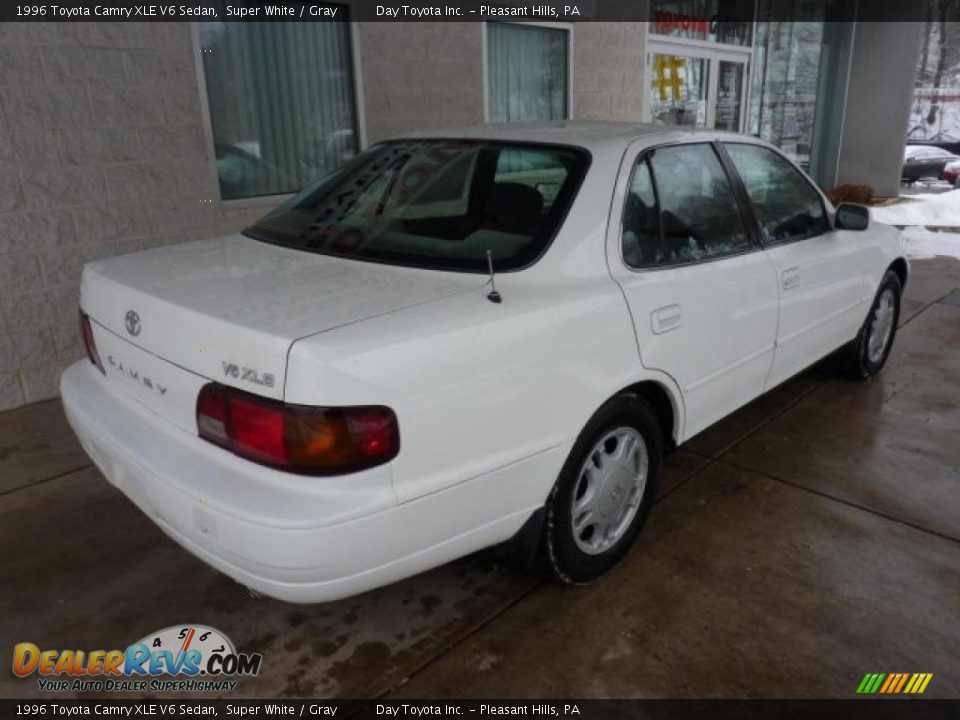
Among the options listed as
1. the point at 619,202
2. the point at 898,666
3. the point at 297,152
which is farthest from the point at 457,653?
the point at 297,152

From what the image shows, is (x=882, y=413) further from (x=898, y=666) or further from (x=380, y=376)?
(x=380, y=376)

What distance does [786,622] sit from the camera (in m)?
2.58

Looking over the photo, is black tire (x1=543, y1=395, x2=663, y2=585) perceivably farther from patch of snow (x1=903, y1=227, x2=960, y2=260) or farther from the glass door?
patch of snow (x1=903, y1=227, x2=960, y2=260)

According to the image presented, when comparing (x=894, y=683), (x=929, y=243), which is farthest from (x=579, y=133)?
(x=929, y=243)

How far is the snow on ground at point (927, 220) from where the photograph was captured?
9320mm

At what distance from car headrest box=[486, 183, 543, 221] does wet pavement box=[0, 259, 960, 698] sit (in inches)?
46.5

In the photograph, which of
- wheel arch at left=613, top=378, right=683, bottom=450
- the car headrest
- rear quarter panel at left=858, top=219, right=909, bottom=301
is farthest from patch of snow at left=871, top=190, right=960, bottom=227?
the car headrest

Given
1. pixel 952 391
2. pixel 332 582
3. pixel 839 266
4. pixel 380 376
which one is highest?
pixel 380 376

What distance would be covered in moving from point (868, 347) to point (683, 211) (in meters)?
2.40

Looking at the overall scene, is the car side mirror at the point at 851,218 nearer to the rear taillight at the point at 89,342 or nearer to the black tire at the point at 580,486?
the black tire at the point at 580,486

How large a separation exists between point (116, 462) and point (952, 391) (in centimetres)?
463

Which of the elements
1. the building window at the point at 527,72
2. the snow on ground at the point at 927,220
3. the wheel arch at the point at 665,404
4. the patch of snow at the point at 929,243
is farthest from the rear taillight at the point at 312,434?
the patch of snow at the point at 929,243

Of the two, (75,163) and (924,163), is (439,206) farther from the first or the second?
(924,163)

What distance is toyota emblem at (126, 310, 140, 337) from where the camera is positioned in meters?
2.33
